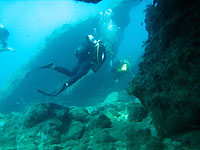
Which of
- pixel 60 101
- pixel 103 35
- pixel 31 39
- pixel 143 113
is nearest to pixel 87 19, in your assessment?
pixel 103 35

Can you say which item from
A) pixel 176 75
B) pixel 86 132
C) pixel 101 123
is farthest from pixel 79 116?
pixel 176 75

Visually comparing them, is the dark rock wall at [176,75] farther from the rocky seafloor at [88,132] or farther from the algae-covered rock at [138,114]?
the algae-covered rock at [138,114]

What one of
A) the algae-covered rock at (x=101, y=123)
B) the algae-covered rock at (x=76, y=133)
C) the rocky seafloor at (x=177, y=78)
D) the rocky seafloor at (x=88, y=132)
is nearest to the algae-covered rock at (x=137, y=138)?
the rocky seafloor at (x=88, y=132)

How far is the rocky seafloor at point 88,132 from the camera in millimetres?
2861

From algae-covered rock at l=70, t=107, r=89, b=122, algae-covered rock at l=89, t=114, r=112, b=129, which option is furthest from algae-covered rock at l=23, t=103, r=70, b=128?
algae-covered rock at l=89, t=114, r=112, b=129

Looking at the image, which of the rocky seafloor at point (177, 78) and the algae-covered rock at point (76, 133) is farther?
the algae-covered rock at point (76, 133)

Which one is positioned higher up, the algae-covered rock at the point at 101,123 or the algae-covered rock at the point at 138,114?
the algae-covered rock at the point at 138,114

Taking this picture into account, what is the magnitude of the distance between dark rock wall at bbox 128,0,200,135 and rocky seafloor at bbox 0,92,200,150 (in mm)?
300

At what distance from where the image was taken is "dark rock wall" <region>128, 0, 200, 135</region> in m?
2.05

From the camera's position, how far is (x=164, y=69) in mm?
2674

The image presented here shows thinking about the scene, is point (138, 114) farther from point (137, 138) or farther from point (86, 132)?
point (86, 132)

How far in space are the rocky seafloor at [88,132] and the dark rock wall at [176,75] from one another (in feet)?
0.99

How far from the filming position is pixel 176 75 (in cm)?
237

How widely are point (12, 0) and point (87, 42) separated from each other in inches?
A: 1007
